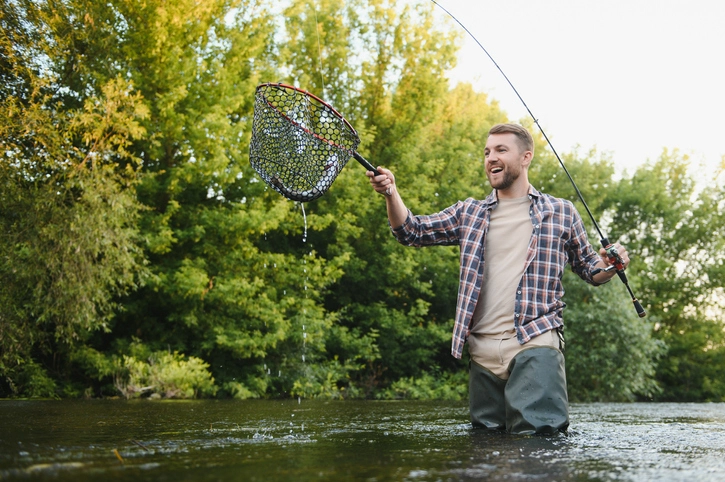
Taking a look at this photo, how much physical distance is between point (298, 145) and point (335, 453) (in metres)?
1.99

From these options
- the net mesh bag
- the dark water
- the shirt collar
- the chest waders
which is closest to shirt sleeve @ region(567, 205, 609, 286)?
the shirt collar

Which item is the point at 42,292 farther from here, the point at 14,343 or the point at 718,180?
the point at 718,180

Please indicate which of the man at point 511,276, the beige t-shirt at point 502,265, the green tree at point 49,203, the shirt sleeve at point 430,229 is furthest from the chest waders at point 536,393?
the green tree at point 49,203

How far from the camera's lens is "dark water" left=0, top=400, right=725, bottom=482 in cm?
272

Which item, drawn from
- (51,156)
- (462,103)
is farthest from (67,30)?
(462,103)

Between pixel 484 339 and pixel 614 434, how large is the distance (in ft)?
4.05

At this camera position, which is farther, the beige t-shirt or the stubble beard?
the stubble beard

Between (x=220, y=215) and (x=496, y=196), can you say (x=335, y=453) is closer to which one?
(x=496, y=196)

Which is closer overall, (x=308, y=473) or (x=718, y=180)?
(x=308, y=473)

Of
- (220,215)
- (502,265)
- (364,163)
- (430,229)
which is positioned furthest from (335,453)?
(220,215)

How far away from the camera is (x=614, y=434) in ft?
17.2

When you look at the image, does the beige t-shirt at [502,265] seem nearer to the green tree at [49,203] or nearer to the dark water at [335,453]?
the dark water at [335,453]

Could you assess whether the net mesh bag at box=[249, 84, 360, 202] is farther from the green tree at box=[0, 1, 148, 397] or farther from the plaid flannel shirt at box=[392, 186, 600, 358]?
the green tree at box=[0, 1, 148, 397]

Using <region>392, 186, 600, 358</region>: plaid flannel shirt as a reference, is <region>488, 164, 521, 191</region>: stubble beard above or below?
above
